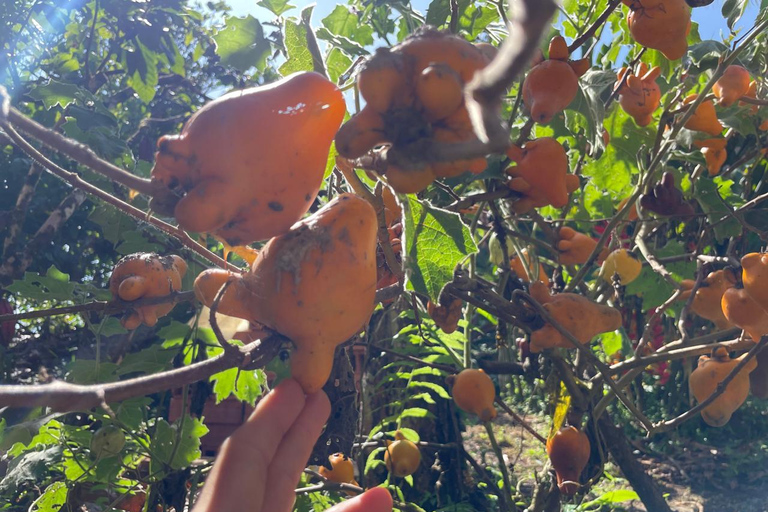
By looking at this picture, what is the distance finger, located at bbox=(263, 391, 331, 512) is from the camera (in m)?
0.65

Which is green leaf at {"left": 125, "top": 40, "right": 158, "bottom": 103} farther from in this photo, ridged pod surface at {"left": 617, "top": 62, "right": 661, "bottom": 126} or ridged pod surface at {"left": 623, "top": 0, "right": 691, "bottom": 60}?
ridged pod surface at {"left": 623, "top": 0, "right": 691, "bottom": 60}

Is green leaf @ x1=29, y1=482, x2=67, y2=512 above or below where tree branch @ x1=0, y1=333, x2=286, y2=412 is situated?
above

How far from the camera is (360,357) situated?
244cm

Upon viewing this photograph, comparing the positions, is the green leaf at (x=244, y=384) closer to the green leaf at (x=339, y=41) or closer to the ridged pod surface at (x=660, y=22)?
the green leaf at (x=339, y=41)

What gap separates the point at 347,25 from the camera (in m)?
1.45

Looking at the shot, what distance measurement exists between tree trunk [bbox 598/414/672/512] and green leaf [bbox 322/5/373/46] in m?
1.26

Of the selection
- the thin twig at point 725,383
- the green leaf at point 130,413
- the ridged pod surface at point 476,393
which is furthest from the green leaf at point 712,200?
the green leaf at point 130,413

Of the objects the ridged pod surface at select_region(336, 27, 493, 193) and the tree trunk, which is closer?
the ridged pod surface at select_region(336, 27, 493, 193)

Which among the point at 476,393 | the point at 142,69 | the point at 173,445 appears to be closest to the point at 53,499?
the point at 173,445

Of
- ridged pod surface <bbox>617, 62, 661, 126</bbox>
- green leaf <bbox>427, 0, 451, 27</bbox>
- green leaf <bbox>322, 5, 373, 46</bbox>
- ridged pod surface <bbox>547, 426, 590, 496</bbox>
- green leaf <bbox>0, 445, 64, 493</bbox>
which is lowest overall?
ridged pod surface <bbox>547, 426, 590, 496</bbox>

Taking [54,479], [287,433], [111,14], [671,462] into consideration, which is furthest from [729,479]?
[111,14]

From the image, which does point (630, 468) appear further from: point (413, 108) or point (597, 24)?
point (413, 108)

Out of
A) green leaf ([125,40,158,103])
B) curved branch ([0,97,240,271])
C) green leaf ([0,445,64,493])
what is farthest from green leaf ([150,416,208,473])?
green leaf ([125,40,158,103])

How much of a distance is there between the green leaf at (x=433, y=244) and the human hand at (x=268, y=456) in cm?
22
